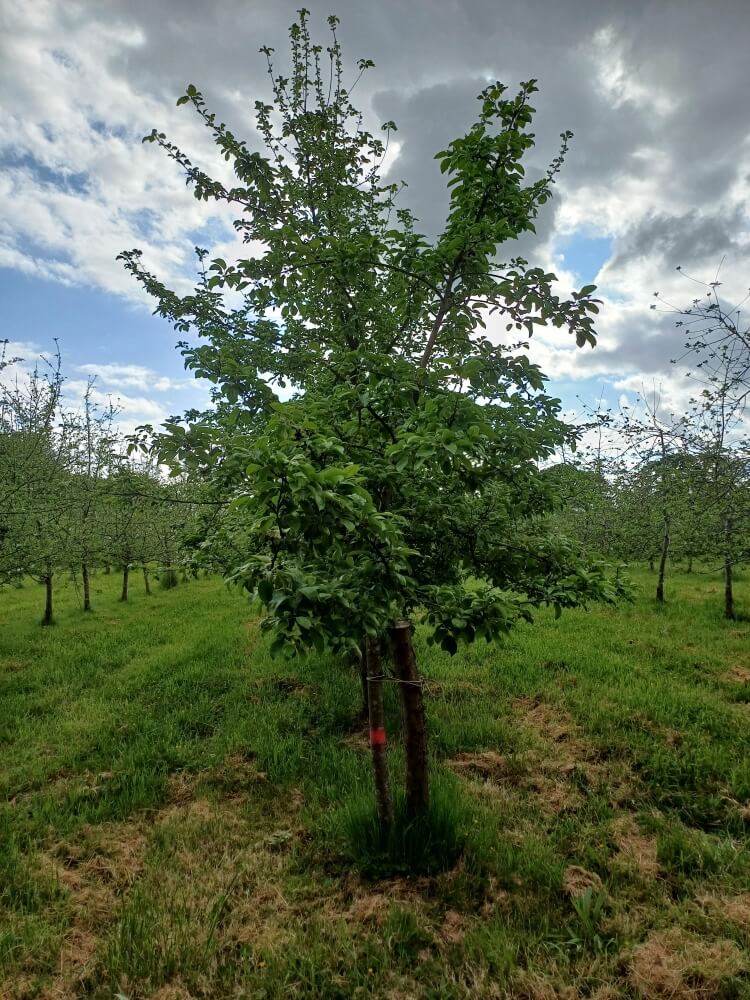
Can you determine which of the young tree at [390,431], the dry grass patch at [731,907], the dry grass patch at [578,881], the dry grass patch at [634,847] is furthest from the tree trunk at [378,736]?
the dry grass patch at [731,907]

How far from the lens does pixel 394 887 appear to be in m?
4.15

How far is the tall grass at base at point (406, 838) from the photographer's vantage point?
171 inches

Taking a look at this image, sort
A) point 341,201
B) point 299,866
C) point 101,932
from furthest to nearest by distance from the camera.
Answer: point 341,201
point 299,866
point 101,932

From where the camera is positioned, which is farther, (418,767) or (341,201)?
(341,201)

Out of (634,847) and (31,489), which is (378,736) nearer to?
(634,847)

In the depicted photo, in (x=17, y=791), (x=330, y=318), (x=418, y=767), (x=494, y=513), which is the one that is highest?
(x=330, y=318)

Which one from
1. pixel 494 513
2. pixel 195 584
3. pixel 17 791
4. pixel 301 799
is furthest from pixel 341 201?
pixel 195 584

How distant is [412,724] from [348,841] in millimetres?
1329

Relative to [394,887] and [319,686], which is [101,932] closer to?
[394,887]

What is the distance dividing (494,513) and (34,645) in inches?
499

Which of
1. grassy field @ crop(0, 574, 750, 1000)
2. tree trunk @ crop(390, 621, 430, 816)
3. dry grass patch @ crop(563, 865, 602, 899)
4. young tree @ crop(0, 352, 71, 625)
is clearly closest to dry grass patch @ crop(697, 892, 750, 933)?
grassy field @ crop(0, 574, 750, 1000)

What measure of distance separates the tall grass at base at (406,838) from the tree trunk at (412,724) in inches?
5.6

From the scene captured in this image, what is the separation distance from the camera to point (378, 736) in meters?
4.33

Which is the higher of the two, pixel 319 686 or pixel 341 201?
pixel 341 201
